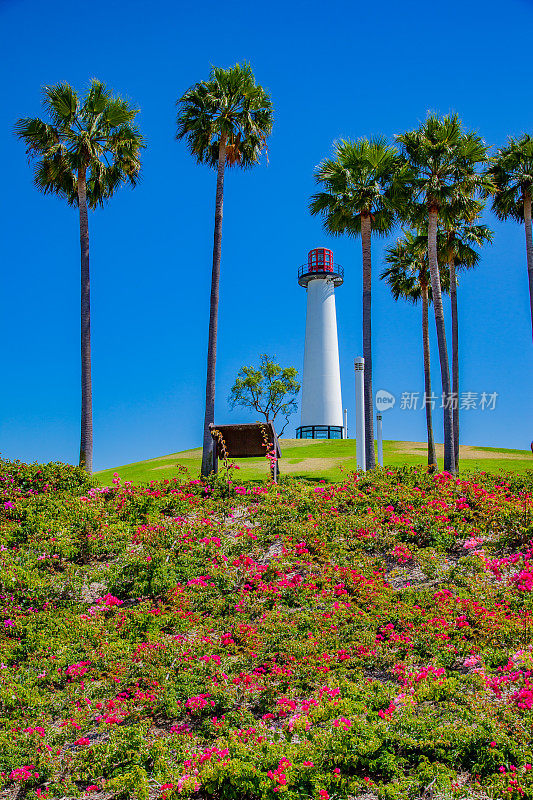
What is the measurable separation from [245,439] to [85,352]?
25.0 feet

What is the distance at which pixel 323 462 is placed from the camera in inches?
1080

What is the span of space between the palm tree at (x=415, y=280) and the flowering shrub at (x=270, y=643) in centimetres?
1517

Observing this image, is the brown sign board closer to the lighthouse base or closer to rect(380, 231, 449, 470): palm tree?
rect(380, 231, 449, 470): palm tree

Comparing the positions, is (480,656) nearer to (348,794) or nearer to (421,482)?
(348,794)

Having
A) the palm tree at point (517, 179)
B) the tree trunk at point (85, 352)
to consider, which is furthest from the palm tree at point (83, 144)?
the palm tree at point (517, 179)

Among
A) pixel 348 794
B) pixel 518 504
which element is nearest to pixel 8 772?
pixel 348 794

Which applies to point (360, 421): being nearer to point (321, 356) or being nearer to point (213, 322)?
point (213, 322)

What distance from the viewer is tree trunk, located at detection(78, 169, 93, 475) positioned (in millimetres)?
18891

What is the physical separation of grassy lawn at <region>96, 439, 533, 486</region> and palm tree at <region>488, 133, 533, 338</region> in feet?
25.5

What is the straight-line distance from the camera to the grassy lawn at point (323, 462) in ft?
76.8

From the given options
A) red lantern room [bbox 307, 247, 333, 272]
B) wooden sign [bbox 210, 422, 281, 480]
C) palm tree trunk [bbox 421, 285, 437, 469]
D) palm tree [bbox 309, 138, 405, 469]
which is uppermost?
red lantern room [bbox 307, 247, 333, 272]

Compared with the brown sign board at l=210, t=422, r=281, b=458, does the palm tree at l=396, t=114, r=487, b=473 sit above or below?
above

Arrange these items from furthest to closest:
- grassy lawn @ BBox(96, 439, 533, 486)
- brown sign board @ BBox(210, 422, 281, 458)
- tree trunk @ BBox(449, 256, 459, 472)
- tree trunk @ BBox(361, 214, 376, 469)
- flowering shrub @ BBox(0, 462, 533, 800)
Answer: tree trunk @ BBox(449, 256, 459, 472) < grassy lawn @ BBox(96, 439, 533, 486) < tree trunk @ BBox(361, 214, 376, 469) < brown sign board @ BBox(210, 422, 281, 458) < flowering shrub @ BBox(0, 462, 533, 800)

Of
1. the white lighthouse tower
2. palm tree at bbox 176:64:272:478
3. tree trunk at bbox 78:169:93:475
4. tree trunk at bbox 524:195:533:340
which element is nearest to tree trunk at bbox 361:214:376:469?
palm tree at bbox 176:64:272:478
